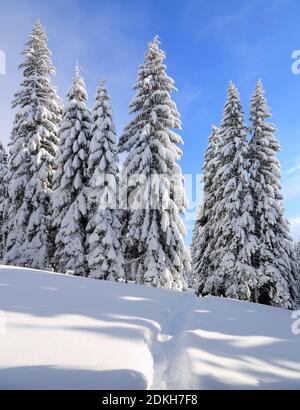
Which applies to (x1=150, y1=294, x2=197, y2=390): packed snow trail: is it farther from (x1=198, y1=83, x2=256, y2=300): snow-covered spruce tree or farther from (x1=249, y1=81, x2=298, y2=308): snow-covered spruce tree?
(x1=249, y1=81, x2=298, y2=308): snow-covered spruce tree

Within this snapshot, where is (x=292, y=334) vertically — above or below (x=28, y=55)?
below

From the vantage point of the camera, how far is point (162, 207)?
19.5 m

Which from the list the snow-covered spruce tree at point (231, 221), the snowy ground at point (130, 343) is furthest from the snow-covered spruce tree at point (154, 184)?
the snowy ground at point (130, 343)

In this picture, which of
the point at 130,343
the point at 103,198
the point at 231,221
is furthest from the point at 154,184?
the point at 130,343

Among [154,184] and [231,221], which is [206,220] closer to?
[231,221]

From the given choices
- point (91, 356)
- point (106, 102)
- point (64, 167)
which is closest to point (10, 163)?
point (64, 167)

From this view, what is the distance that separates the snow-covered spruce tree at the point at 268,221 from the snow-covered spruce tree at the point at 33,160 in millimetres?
14182

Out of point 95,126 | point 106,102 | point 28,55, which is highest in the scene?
point 28,55

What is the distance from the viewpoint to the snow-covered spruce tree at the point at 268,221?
786 inches

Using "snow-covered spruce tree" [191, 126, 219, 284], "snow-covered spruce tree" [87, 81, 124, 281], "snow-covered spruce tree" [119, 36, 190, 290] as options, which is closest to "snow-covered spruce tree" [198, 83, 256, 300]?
"snow-covered spruce tree" [191, 126, 219, 284]

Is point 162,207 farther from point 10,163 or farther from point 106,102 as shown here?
point 10,163

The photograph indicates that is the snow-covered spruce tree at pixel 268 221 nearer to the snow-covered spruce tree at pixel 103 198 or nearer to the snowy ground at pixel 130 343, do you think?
the snow-covered spruce tree at pixel 103 198

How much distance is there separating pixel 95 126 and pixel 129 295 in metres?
15.4

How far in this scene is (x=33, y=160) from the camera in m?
23.2
